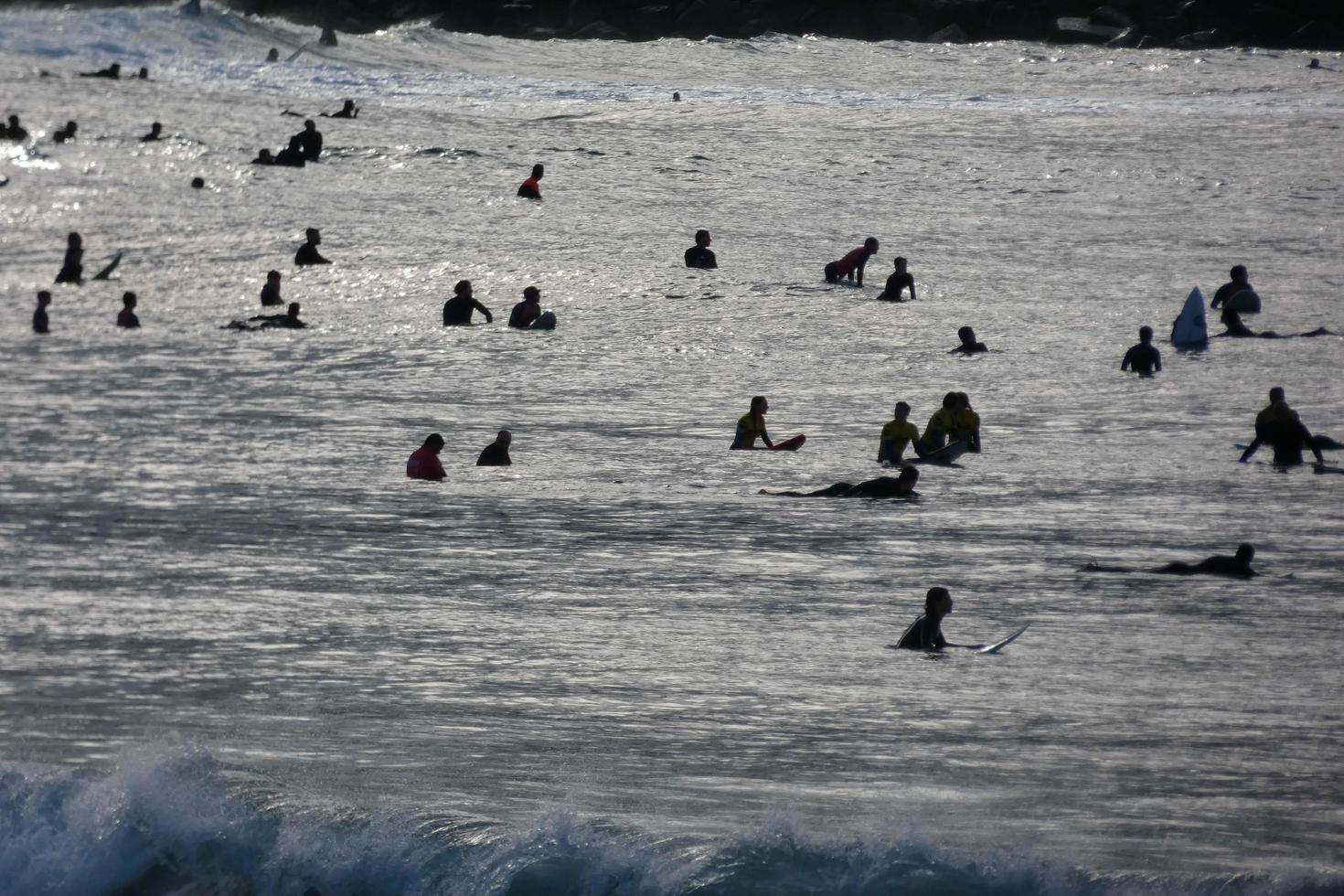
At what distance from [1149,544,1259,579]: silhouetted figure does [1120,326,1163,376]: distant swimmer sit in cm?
695

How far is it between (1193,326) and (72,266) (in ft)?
50.1

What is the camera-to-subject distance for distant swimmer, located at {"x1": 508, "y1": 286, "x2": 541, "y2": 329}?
76.2 ft

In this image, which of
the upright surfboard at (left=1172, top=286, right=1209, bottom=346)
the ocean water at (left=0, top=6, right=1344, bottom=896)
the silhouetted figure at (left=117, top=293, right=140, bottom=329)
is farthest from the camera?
the silhouetted figure at (left=117, top=293, right=140, bottom=329)

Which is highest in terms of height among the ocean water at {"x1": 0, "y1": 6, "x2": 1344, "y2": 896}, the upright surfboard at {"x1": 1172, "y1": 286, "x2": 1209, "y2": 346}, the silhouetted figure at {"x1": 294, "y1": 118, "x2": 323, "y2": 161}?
the silhouetted figure at {"x1": 294, "y1": 118, "x2": 323, "y2": 161}

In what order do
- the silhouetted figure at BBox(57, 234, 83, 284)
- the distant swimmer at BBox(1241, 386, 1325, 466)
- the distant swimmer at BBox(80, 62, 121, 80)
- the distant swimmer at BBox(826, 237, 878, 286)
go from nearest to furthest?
the distant swimmer at BBox(1241, 386, 1325, 466) → the distant swimmer at BBox(826, 237, 878, 286) → the silhouetted figure at BBox(57, 234, 83, 284) → the distant swimmer at BBox(80, 62, 121, 80)

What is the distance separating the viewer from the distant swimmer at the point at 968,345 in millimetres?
21094

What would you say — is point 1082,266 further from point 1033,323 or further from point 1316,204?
point 1316,204

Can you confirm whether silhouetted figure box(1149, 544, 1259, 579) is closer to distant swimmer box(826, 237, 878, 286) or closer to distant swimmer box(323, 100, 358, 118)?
distant swimmer box(826, 237, 878, 286)

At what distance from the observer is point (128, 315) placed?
23.6 meters

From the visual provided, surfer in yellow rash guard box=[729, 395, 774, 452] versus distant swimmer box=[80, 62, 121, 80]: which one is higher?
distant swimmer box=[80, 62, 121, 80]

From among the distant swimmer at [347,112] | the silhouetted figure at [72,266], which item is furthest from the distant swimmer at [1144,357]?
the distant swimmer at [347,112]

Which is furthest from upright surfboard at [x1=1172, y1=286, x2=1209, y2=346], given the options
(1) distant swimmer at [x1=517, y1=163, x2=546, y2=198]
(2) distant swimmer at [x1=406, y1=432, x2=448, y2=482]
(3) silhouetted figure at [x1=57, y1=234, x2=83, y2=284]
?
(3) silhouetted figure at [x1=57, y1=234, x2=83, y2=284]

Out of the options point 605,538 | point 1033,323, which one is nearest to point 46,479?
point 605,538

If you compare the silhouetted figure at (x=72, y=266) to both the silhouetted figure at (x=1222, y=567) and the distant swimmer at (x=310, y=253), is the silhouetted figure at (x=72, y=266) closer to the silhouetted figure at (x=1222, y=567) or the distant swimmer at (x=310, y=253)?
the distant swimmer at (x=310, y=253)
